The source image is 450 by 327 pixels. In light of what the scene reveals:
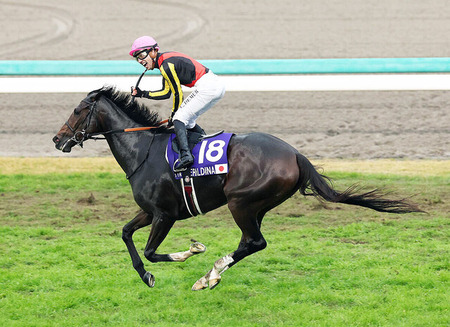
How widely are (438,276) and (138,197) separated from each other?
2758mm

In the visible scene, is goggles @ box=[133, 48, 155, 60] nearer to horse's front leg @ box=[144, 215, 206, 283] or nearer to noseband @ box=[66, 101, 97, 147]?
noseband @ box=[66, 101, 97, 147]

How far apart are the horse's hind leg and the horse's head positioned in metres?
1.59

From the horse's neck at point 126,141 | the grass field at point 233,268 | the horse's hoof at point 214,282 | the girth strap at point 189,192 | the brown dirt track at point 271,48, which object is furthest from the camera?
the brown dirt track at point 271,48

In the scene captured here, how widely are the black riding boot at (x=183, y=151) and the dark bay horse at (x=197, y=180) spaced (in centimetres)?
18

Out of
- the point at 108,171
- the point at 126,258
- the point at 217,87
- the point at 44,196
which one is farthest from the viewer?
the point at 108,171

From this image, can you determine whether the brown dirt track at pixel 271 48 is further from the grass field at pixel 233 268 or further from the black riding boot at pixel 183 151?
the black riding boot at pixel 183 151

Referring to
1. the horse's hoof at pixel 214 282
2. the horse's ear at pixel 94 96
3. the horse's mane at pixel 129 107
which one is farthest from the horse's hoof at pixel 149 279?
the horse's ear at pixel 94 96

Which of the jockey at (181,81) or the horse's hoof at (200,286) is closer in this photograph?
the horse's hoof at (200,286)

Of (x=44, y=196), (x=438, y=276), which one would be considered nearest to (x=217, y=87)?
(x=438, y=276)

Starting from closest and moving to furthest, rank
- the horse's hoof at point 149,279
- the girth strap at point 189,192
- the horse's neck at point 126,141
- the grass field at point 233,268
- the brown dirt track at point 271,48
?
the grass field at point 233,268 → the horse's hoof at point 149,279 → the girth strap at point 189,192 → the horse's neck at point 126,141 → the brown dirt track at point 271,48

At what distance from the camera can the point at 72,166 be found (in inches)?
411

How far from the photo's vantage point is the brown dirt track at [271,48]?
11.4 metres

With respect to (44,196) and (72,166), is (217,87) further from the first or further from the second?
(72,166)

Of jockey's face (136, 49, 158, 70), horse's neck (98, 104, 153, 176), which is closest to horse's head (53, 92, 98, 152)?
horse's neck (98, 104, 153, 176)
